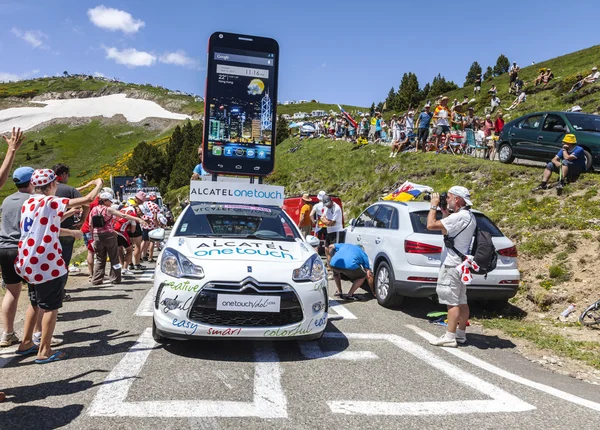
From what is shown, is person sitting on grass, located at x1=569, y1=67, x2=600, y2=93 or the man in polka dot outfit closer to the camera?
the man in polka dot outfit

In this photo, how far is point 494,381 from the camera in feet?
14.5

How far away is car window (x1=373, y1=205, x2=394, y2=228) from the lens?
26.2 feet

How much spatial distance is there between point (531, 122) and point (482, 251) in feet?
33.4

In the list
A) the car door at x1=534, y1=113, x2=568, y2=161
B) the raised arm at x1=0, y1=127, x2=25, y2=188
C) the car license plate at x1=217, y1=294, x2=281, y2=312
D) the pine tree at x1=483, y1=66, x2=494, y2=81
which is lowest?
the car license plate at x1=217, y1=294, x2=281, y2=312

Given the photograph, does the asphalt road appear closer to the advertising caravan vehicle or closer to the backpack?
the advertising caravan vehicle

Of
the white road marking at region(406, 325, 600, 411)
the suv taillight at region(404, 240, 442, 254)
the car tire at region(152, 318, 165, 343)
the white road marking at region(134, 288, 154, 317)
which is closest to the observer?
the white road marking at region(406, 325, 600, 411)

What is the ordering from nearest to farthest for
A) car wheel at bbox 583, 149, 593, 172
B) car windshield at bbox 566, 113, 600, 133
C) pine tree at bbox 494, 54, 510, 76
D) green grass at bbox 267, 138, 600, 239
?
green grass at bbox 267, 138, 600, 239 → car wheel at bbox 583, 149, 593, 172 → car windshield at bbox 566, 113, 600, 133 → pine tree at bbox 494, 54, 510, 76

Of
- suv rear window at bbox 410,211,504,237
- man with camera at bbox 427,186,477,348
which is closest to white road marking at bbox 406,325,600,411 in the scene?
man with camera at bbox 427,186,477,348

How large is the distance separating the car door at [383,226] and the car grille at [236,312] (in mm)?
3345

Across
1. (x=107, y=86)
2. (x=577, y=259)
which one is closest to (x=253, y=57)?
(x=577, y=259)

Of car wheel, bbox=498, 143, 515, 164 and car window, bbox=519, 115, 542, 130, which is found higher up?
car window, bbox=519, 115, 542, 130

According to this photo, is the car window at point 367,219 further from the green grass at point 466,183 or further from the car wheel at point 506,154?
the car wheel at point 506,154

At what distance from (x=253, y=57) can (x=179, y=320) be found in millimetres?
6513

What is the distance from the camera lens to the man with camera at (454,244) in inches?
221
